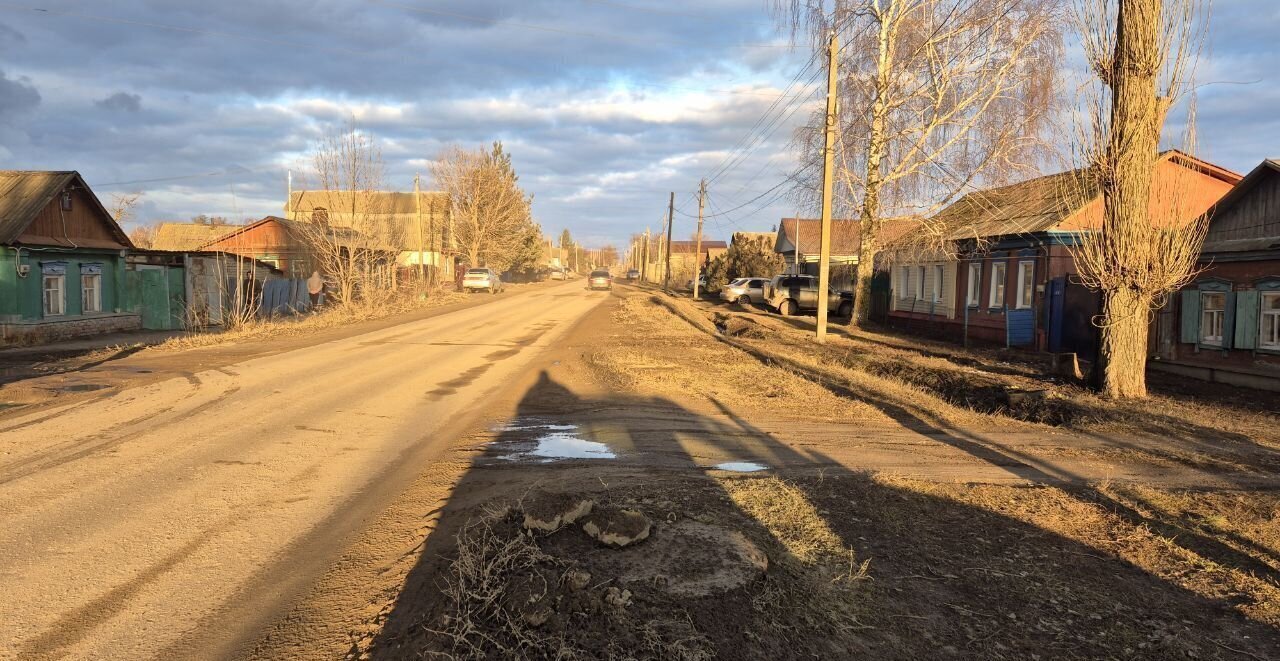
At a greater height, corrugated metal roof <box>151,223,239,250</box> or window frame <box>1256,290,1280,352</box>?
corrugated metal roof <box>151,223,239,250</box>

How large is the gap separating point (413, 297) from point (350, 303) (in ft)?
24.2

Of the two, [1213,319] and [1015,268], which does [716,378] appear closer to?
[1213,319]

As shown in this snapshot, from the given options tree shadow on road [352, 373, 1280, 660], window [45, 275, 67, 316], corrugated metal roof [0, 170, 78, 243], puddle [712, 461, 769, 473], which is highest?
corrugated metal roof [0, 170, 78, 243]

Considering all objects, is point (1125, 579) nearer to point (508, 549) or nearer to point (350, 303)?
point (508, 549)

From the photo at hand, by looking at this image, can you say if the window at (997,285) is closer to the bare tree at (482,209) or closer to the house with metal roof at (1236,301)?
the house with metal roof at (1236,301)

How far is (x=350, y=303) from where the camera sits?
2736 cm

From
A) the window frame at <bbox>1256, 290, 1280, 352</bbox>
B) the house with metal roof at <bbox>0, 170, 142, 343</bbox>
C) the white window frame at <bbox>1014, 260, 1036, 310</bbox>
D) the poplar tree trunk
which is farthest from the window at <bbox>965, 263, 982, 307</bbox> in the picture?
the house with metal roof at <bbox>0, 170, 142, 343</bbox>

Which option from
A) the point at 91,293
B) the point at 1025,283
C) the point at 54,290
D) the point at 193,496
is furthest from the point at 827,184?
the point at 91,293

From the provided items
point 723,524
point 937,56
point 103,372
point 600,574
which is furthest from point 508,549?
point 937,56

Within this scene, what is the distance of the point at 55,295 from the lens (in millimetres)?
19391

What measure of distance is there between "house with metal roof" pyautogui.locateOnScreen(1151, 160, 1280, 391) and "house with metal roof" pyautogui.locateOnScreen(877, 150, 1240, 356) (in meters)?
1.49

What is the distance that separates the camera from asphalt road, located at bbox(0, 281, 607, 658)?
3717 millimetres

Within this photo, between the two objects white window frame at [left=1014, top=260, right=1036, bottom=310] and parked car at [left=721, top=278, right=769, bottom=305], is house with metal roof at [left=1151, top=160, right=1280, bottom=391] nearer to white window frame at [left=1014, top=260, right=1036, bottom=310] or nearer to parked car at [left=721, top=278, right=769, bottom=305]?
white window frame at [left=1014, top=260, right=1036, bottom=310]

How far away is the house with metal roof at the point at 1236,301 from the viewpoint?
12.9 m
